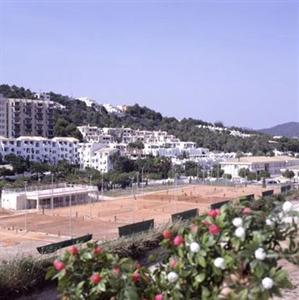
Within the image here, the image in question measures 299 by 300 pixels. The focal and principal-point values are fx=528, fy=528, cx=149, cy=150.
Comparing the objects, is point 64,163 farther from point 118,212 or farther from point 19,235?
point 19,235

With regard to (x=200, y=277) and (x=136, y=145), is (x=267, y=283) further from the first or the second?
(x=136, y=145)

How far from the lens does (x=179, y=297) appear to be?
1658 mm

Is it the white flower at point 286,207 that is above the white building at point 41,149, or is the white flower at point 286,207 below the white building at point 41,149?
below

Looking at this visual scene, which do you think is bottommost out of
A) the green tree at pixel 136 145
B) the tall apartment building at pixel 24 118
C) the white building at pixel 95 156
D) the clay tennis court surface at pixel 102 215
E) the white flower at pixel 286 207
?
the clay tennis court surface at pixel 102 215

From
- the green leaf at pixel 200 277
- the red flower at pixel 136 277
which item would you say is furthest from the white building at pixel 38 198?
the green leaf at pixel 200 277

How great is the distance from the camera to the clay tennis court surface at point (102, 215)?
62.9 feet

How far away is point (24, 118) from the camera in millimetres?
58875

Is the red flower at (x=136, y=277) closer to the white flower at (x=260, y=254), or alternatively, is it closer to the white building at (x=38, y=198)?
the white flower at (x=260, y=254)

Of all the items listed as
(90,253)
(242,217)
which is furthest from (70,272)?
(242,217)

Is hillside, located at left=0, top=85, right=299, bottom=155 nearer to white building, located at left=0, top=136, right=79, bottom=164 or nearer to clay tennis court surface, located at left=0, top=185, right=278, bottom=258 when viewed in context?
white building, located at left=0, top=136, right=79, bottom=164

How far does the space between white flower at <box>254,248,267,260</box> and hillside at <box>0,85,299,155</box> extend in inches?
2335

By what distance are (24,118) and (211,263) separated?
5909cm

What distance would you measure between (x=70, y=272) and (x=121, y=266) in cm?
17

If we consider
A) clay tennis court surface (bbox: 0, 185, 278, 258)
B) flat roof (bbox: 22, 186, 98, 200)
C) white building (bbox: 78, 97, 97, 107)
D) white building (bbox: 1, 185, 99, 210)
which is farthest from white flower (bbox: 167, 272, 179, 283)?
white building (bbox: 78, 97, 97, 107)
